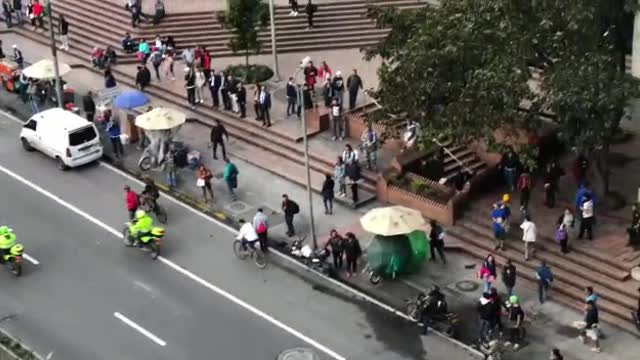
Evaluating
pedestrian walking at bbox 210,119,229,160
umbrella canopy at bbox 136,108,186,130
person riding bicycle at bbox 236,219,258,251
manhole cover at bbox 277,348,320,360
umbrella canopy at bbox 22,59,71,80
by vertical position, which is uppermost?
umbrella canopy at bbox 22,59,71,80

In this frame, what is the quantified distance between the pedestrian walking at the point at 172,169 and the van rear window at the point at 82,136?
303 cm

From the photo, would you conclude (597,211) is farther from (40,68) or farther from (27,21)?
(27,21)

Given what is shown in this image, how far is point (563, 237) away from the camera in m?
32.8

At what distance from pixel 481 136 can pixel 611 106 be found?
3879mm

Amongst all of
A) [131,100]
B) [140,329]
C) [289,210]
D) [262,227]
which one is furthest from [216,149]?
[140,329]

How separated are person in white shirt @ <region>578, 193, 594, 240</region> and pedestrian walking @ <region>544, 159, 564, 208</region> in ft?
7.35

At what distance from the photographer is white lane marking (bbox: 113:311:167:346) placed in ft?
101

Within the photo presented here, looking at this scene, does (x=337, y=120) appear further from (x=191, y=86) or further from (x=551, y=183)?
(x=551, y=183)

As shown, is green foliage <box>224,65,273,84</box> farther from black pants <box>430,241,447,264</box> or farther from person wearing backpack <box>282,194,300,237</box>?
black pants <box>430,241,447,264</box>

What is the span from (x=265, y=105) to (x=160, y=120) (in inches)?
163

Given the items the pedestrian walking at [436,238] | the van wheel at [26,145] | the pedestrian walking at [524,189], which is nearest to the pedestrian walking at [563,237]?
the pedestrian walking at [524,189]

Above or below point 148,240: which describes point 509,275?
above

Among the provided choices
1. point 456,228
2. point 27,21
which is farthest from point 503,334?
point 27,21

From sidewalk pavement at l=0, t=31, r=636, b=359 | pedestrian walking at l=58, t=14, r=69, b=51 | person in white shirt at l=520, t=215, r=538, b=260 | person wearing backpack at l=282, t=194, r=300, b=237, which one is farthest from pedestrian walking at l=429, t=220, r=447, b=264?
pedestrian walking at l=58, t=14, r=69, b=51
